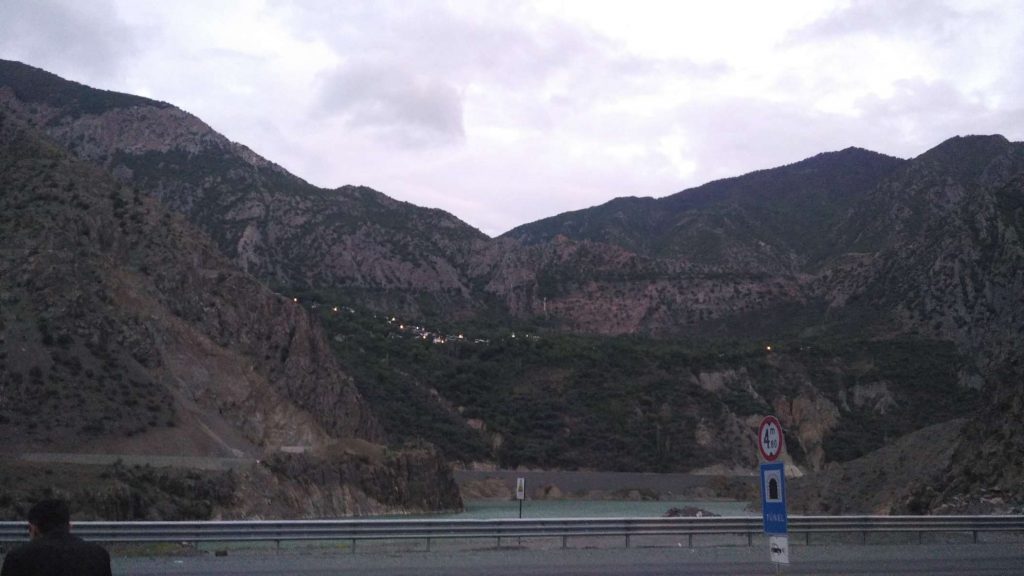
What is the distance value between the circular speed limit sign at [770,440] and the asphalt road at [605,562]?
6.49m

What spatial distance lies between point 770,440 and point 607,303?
12851 centimetres

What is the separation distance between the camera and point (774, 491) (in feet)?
41.7

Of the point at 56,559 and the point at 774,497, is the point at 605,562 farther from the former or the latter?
the point at 56,559

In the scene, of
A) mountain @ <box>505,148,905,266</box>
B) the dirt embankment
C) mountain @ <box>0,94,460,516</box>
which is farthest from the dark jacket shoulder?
mountain @ <box>505,148,905,266</box>

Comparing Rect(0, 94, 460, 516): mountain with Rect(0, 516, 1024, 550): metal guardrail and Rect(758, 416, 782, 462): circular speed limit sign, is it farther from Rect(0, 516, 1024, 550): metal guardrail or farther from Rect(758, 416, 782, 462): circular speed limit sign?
Rect(758, 416, 782, 462): circular speed limit sign

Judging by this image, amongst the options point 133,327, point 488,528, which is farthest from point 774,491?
point 133,327

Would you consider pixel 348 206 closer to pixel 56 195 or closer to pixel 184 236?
pixel 184 236

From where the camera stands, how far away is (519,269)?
146m

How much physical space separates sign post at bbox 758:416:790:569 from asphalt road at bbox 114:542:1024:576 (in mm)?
6249

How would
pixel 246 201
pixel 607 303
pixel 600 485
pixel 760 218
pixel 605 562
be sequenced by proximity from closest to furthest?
pixel 605 562
pixel 600 485
pixel 246 201
pixel 607 303
pixel 760 218

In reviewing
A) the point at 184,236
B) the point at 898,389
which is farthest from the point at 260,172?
the point at 898,389

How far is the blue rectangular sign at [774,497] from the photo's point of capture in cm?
1256

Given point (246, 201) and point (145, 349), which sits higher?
point (246, 201)

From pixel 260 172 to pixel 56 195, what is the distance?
7413cm
